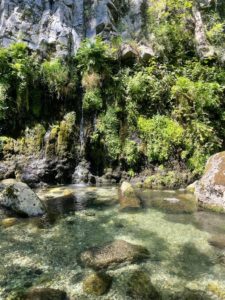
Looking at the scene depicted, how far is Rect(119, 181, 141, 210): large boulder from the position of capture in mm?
9438

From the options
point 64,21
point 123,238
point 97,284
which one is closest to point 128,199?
point 123,238

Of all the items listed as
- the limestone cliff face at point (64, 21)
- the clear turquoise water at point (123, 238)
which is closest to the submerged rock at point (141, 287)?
the clear turquoise water at point (123, 238)

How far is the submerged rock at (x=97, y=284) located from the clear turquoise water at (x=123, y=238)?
9 centimetres

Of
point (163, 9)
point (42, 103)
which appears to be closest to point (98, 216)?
point (42, 103)

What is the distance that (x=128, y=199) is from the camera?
9922 mm

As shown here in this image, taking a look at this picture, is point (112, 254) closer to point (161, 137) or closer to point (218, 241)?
point (218, 241)

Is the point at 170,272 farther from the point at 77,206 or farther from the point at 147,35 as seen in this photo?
the point at 147,35

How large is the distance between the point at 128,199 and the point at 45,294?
18.6ft

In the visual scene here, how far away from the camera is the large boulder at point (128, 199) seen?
9.44m

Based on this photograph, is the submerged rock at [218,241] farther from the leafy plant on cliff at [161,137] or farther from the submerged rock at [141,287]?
the leafy plant on cliff at [161,137]

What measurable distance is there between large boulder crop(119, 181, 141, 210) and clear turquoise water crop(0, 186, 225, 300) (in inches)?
9.6

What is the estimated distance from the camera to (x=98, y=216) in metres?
8.56

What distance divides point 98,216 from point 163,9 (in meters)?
Answer: 13.7

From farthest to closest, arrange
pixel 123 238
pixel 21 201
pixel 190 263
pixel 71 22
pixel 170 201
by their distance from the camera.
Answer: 1. pixel 71 22
2. pixel 170 201
3. pixel 21 201
4. pixel 123 238
5. pixel 190 263
